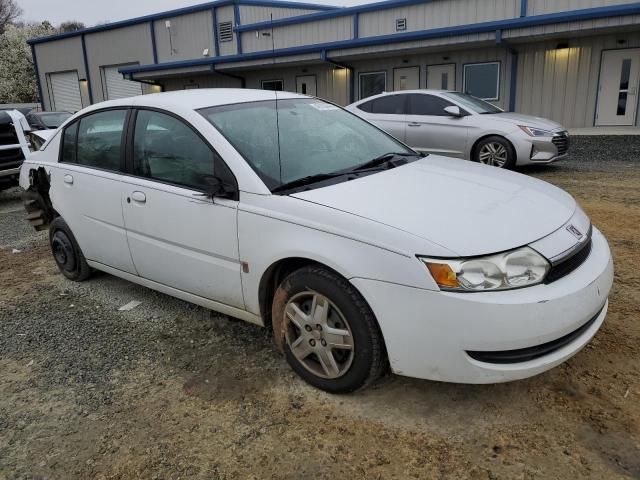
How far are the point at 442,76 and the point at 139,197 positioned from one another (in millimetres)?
14850

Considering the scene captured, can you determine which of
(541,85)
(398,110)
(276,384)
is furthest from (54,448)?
(541,85)

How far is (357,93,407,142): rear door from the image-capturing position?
9958 millimetres

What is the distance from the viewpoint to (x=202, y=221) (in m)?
3.25

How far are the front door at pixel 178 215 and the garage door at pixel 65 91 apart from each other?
97.3ft

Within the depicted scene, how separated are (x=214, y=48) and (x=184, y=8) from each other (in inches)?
110

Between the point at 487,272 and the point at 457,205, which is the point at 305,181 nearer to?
the point at 457,205

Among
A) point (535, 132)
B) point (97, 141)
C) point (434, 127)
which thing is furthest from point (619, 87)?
point (97, 141)

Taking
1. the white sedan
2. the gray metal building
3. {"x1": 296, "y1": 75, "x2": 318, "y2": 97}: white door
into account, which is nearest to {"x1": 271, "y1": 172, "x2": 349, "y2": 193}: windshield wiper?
the white sedan

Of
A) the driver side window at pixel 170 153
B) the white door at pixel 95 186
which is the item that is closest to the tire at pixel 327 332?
the driver side window at pixel 170 153

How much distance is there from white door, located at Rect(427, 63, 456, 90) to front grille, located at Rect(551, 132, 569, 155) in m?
7.88

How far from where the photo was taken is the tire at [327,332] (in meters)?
2.63

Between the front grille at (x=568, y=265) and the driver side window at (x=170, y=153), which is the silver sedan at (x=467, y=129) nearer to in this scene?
the driver side window at (x=170, y=153)

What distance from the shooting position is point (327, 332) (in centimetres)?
277

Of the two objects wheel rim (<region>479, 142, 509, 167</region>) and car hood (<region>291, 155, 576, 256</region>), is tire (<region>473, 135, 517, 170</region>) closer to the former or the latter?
wheel rim (<region>479, 142, 509, 167</region>)
